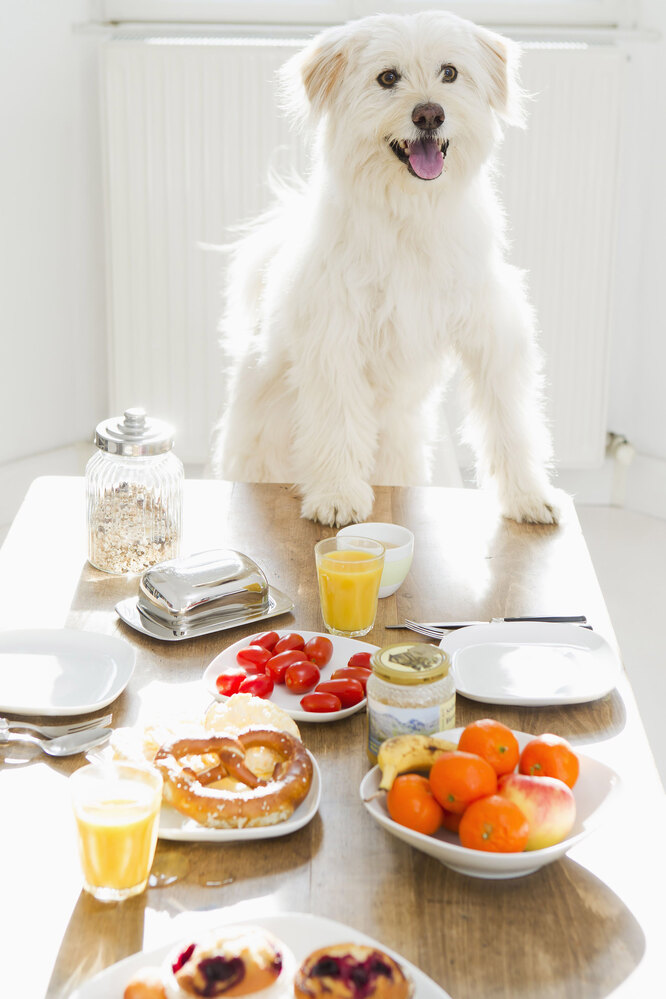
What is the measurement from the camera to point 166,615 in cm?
138

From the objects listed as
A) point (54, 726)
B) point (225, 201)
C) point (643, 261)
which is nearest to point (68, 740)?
point (54, 726)

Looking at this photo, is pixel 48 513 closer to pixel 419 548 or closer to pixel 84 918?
pixel 419 548

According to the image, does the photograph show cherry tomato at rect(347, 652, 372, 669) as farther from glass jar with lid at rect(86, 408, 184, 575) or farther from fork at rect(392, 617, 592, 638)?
glass jar with lid at rect(86, 408, 184, 575)

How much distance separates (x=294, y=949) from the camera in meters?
0.79

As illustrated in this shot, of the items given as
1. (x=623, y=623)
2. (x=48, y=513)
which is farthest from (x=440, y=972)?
(x=623, y=623)

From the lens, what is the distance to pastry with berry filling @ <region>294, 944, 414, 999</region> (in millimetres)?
710

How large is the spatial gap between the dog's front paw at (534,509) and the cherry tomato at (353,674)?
2.50ft

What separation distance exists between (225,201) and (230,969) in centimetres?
305

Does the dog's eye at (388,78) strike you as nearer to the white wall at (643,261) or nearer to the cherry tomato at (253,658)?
the cherry tomato at (253,658)

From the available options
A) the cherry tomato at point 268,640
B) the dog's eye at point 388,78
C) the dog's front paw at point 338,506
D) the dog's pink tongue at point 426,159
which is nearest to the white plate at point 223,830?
the cherry tomato at point 268,640

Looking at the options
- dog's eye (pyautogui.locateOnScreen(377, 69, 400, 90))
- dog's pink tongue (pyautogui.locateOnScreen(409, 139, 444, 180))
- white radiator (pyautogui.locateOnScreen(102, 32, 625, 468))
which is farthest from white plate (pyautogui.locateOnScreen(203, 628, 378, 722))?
white radiator (pyautogui.locateOnScreen(102, 32, 625, 468))

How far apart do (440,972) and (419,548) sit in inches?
38.3

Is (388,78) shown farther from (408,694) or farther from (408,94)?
(408,694)

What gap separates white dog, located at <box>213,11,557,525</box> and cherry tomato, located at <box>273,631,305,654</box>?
23.1 inches
